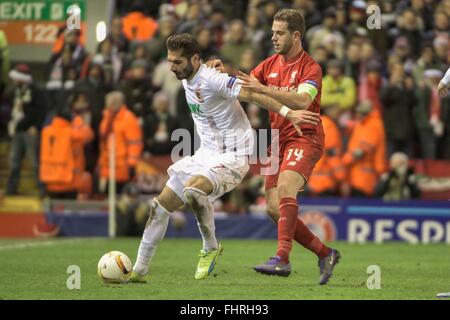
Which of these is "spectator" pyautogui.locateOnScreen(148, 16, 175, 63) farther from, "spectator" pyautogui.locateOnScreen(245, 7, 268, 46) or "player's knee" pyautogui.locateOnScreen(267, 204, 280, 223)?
"player's knee" pyautogui.locateOnScreen(267, 204, 280, 223)

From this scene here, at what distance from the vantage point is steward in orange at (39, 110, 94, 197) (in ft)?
62.2

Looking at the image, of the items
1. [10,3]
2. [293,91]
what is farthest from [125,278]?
[10,3]

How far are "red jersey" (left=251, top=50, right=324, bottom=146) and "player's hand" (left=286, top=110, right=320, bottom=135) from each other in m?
0.32

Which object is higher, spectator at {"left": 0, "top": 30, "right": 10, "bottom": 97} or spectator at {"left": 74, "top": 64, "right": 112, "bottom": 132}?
spectator at {"left": 0, "top": 30, "right": 10, "bottom": 97}

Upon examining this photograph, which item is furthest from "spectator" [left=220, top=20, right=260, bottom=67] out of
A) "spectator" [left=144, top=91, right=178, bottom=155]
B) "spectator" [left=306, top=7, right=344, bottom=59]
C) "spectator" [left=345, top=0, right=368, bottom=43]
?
"spectator" [left=345, top=0, right=368, bottom=43]

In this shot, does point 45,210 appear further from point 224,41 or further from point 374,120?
point 374,120

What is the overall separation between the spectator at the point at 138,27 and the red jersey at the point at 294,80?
32.7 ft

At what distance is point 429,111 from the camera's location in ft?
61.4

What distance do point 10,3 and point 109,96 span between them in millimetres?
2417

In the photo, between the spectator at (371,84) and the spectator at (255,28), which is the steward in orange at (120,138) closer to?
the spectator at (255,28)

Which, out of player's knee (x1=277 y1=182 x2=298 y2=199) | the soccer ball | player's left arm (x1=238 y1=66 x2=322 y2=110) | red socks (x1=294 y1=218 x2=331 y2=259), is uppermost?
player's left arm (x1=238 y1=66 x2=322 y2=110)

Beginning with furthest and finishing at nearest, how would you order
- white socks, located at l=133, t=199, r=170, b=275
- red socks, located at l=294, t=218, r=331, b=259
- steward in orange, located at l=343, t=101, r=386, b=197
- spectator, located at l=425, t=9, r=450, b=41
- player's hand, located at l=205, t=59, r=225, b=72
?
spectator, located at l=425, t=9, r=450, b=41 < steward in orange, located at l=343, t=101, r=386, b=197 < player's hand, located at l=205, t=59, r=225, b=72 < white socks, located at l=133, t=199, r=170, b=275 < red socks, located at l=294, t=218, r=331, b=259

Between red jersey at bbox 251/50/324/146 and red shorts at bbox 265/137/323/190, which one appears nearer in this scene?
red shorts at bbox 265/137/323/190

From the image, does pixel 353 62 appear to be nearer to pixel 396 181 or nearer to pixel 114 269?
pixel 396 181
